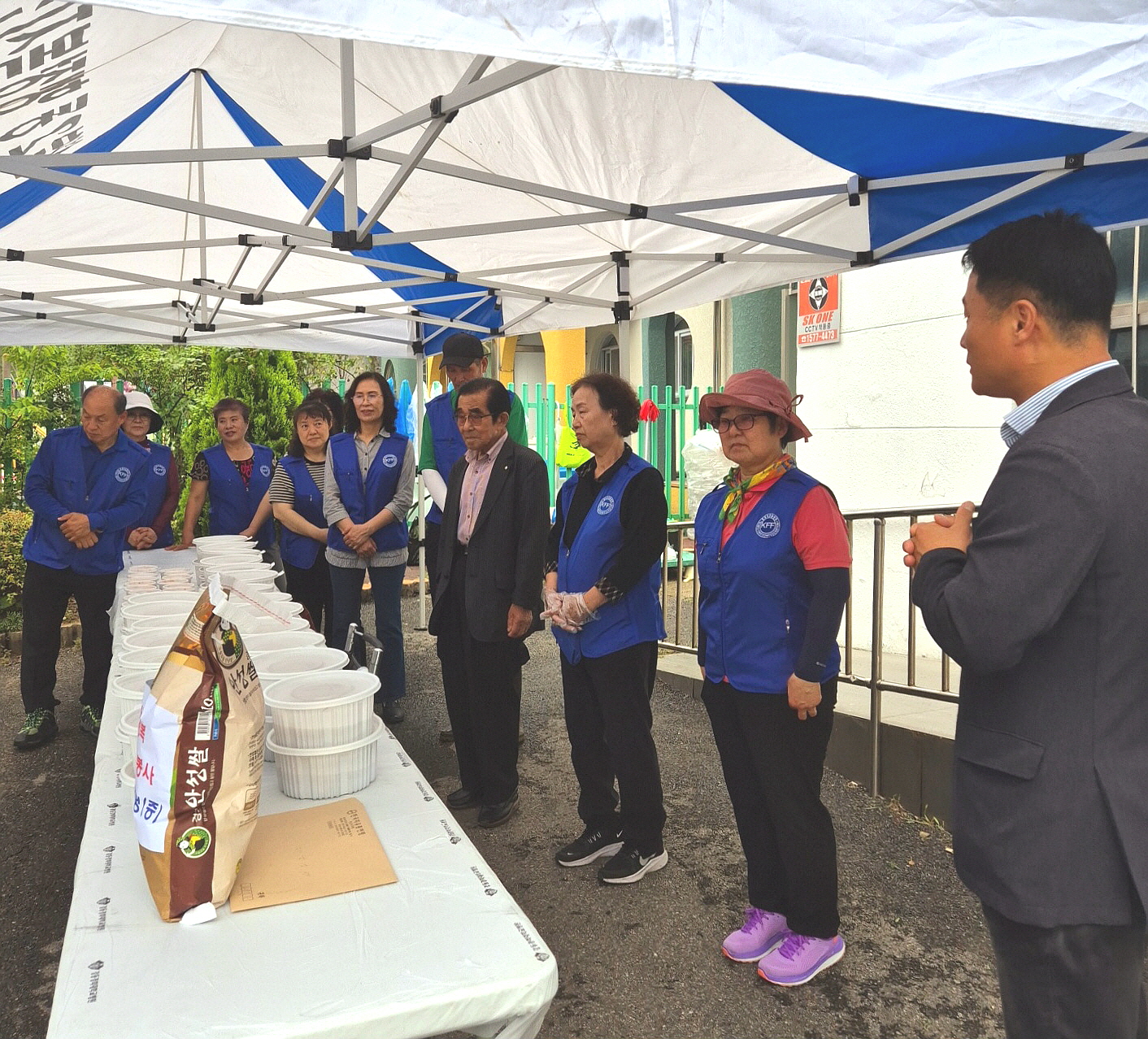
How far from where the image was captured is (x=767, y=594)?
259 centimetres

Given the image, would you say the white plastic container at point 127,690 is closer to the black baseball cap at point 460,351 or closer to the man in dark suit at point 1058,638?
the man in dark suit at point 1058,638

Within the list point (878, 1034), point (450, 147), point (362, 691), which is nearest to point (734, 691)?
point (878, 1034)

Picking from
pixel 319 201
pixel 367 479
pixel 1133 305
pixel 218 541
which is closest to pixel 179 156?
pixel 319 201

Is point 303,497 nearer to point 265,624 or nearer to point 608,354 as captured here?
point 265,624

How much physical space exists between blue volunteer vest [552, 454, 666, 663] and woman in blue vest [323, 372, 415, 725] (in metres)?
1.97

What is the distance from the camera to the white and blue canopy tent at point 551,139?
132 cm

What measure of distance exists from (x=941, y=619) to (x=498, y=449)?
2449mm

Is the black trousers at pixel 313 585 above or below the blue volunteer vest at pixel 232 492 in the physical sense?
below

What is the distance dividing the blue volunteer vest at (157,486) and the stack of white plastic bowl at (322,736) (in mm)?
3794

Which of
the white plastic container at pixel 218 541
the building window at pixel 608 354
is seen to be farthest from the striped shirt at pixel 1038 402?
the building window at pixel 608 354

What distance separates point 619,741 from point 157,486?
365 cm

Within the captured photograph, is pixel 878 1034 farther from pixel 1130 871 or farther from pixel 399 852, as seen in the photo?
pixel 399 852

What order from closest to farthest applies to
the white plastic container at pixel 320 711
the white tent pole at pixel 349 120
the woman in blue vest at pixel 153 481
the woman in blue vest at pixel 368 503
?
the white plastic container at pixel 320 711 < the white tent pole at pixel 349 120 < the woman in blue vest at pixel 368 503 < the woman in blue vest at pixel 153 481

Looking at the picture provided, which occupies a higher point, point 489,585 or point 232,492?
point 232,492
